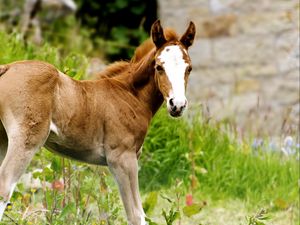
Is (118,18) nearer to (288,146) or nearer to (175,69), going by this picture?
(288,146)

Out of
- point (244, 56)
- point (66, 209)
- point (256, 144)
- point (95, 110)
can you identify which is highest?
point (95, 110)

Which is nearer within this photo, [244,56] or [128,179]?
[128,179]

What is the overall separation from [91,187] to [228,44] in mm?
4473

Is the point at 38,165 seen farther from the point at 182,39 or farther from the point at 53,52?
the point at 182,39

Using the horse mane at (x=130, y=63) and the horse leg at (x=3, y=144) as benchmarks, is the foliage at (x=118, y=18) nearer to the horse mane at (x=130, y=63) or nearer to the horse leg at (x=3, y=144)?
the horse mane at (x=130, y=63)

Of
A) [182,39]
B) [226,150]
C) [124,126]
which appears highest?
[182,39]

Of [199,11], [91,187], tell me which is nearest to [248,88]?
[199,11]

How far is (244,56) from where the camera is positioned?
9305 mm

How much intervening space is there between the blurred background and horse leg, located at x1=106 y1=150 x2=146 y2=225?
0.18 metres

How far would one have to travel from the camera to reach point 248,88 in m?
9.28

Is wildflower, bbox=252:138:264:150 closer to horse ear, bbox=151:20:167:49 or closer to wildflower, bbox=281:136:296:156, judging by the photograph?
wildflower, bbox=281:136:296:156

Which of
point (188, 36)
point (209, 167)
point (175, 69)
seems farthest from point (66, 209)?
point (209, 167)

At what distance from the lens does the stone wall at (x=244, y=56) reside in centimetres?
909

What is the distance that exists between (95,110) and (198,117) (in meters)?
3.04
